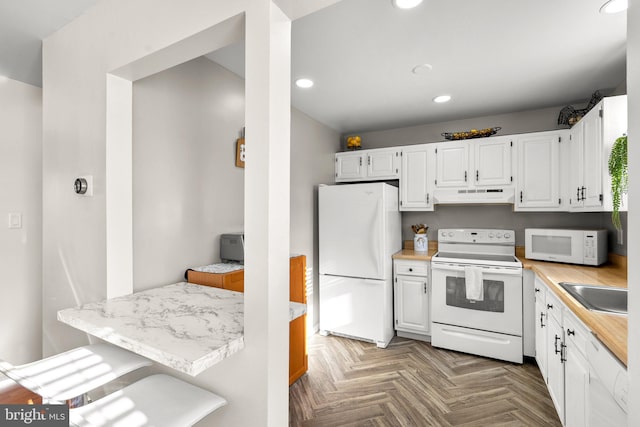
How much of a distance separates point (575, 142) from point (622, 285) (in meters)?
1.25

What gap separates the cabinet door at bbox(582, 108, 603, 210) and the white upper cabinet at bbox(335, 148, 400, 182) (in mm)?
1650

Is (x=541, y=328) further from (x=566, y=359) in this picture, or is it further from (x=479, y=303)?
(x=566, y=359)

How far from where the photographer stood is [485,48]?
196cm

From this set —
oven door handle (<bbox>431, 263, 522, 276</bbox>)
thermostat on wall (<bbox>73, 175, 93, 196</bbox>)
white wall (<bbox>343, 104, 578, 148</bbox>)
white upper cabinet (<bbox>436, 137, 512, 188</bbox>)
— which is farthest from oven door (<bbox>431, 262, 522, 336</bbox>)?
thermostat on wall (<bbox>73, 175, 93, 196</bbox>)

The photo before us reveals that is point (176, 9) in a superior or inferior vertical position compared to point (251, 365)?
superior

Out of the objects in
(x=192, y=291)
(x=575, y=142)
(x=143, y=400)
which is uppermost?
(x=575, y=142)

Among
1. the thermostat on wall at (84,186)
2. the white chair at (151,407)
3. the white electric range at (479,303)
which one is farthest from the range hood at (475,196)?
the thermostat on wall at (84,186)

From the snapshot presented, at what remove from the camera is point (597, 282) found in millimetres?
1977

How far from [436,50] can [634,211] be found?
5.38ft

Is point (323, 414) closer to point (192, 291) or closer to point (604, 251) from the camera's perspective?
point (192, 291)

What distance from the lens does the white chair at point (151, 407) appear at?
1.02 m

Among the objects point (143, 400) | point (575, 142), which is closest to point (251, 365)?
point (143, 400)

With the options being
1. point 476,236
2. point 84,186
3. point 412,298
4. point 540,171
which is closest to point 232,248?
point 84,186

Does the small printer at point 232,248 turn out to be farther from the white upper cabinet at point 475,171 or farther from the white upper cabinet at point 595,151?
the white upper cabinet at point 595,151
